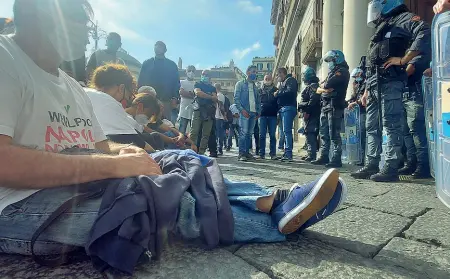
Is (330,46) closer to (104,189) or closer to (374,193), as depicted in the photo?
(374,193)

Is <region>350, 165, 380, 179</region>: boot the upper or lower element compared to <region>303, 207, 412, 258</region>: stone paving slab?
upper

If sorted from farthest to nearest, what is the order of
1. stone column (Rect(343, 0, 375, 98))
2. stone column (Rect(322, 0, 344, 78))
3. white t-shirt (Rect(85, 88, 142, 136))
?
stone column (Rect(322, 0, 344, 78)) → stone column (Rect(343, 0, 375, 98)) → white t-shirt (Rect(85, 88, 142, 136))

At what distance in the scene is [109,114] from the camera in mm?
2234

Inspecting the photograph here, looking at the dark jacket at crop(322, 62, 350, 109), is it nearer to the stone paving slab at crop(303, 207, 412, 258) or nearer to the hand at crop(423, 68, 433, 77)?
the hand at crop(423, 68, 433, 77)

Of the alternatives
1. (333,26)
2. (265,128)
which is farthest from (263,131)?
(333,26)

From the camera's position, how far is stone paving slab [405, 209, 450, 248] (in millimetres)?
1276

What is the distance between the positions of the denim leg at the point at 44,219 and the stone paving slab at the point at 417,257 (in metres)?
1.00

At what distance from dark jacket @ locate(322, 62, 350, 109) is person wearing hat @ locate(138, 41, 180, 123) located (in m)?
2.13

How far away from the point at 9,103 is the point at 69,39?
400 mm

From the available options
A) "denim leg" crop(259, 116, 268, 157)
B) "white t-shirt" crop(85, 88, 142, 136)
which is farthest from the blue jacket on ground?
"white t-shirt" crop(85, 88, 142, 136)

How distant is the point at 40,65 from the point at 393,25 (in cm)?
290

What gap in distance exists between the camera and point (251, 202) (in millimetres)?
1189

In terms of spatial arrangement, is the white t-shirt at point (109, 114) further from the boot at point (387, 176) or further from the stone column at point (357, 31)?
the stone column at point (357, 31)

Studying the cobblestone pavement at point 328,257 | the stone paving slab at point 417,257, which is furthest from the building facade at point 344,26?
the stone paving slab at point 417,257
